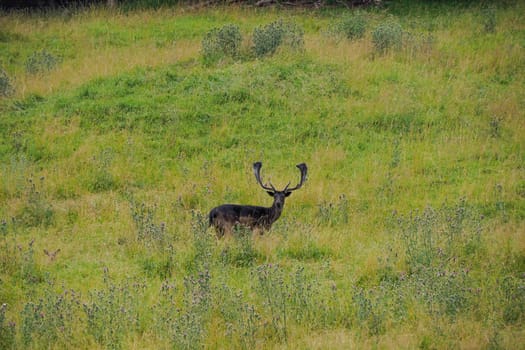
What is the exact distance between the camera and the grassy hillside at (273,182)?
746cm

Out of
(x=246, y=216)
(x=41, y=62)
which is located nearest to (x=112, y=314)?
(x=246, y=216)

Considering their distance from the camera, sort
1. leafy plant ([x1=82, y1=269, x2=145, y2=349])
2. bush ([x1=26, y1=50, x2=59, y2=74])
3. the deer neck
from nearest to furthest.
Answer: leafy plant ([x1=82, y1=269, x2=145, y2=349])
the deer neck
bush ([x1=26, y1=50, x2=59, y2=74])

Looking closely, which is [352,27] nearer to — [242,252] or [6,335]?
[242,252]

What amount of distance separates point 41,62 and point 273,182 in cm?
783

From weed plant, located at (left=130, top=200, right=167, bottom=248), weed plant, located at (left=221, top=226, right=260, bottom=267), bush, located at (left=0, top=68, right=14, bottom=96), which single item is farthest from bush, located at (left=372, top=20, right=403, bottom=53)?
weed plant, located at (left=221, top=226, right=260, bottom=267)

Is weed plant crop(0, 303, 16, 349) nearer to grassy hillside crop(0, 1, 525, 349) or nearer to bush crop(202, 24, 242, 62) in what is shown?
grassy hillside crop(0, 1, 525, 349)

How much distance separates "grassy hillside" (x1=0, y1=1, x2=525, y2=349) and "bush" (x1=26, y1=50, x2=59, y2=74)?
70 mm

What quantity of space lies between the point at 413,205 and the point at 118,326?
194 inches

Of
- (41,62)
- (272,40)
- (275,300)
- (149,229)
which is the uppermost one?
(272,40)

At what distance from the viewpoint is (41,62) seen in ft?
56.1

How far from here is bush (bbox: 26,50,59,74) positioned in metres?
16.7

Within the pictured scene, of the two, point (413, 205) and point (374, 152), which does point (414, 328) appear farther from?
Answer: point (374, 152)

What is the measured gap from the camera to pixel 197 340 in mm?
6984

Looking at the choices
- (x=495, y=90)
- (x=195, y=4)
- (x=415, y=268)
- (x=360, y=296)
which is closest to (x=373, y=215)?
(x=415, y=268)
